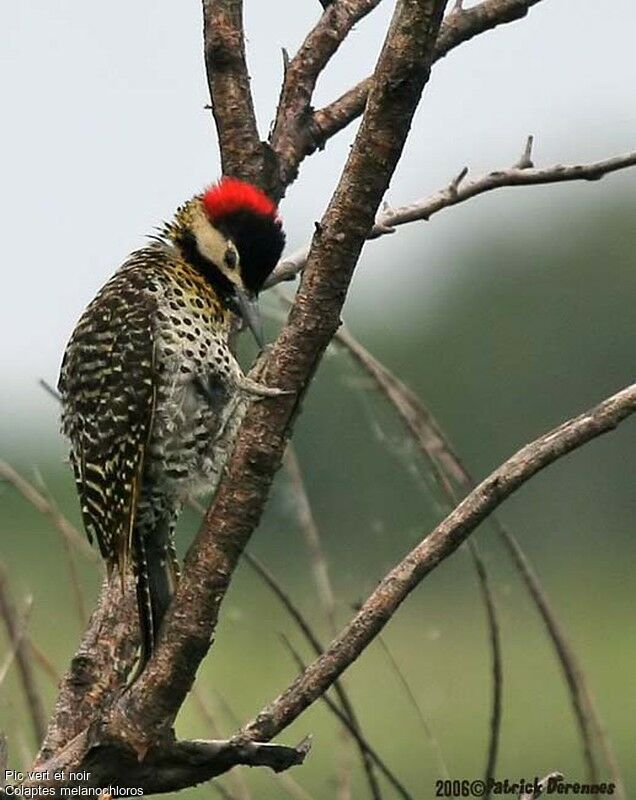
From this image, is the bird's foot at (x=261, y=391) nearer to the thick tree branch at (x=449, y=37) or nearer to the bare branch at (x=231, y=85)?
the bare branch at (x=231, y=85)

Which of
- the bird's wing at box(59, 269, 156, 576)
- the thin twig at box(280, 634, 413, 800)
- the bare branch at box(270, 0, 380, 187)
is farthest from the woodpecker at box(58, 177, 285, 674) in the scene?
the thin twig at box(280, 634, 413, 800)

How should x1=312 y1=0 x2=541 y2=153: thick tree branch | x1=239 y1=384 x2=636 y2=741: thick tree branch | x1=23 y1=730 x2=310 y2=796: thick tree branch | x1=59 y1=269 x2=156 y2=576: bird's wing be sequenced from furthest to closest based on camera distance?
x1=312 y1=0 x2=541 y2=153: thick tree branch < x1=59 y1=269 x2=156 y2=576: bird's wing < x1=23 y1=730 x2=310 y2=796: thick tree branch < x1=239 y1=384 x2=636 y2=741: thick tree branch

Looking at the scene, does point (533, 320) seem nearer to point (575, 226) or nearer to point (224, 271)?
point (575, 226)

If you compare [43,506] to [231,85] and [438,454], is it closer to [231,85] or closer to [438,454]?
[438,454]

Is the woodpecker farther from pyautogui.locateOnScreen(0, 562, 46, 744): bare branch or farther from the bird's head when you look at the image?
pyautogui.locateOnScreen(0, 562, 46, 744): bare branch

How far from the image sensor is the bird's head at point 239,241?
4289mm

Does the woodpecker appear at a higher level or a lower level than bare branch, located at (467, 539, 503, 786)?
higher

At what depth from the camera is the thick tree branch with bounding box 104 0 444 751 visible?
113 inches

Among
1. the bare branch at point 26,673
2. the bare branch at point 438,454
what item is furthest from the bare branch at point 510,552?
the bare branch at point 26,673

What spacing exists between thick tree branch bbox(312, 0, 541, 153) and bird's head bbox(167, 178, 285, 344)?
18cm

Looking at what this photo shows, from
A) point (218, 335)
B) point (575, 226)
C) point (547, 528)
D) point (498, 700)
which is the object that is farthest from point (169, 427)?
point (575, 226)

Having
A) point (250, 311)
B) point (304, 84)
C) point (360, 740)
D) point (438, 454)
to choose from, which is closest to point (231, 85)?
point (304, 84)

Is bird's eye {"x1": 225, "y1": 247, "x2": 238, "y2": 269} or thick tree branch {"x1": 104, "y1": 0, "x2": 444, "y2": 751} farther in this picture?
bird's eye {"x1": 225, "y1": 247, "x2": 238, "y2": 269}

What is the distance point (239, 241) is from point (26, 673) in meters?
1.16
